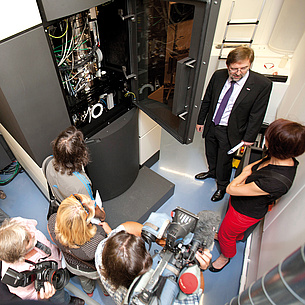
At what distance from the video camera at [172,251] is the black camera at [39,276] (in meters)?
0.59

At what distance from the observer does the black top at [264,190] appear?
121 centimetres

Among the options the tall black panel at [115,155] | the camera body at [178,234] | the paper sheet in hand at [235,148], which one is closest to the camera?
the camera body at [178,234]

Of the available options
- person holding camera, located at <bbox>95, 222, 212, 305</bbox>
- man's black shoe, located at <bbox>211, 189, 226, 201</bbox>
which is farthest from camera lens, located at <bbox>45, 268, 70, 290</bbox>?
man's black shoe, located at <bbox>211, 189, 226, 201</bbox>

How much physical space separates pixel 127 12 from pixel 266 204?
173cm

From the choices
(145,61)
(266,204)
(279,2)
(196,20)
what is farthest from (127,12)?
(279,2)

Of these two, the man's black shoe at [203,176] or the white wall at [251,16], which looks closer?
the man's black shoe at [203,176]

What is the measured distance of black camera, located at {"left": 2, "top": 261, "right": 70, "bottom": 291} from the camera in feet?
3.17

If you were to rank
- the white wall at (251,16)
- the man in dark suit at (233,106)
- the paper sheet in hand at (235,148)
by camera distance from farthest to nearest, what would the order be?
the white wall at (251,16) → the paper sheet in hand at (235,148) → the man in dark suit at (233,106)

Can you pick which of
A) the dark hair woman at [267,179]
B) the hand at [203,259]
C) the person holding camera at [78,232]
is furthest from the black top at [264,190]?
the person holding camera at [78,232]

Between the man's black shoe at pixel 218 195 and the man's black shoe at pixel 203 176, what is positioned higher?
the man's black shoe at pixel 218 195

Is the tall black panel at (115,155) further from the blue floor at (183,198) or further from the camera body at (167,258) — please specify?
the camera body at (167,258)

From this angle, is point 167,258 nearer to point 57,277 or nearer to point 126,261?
point 126,261

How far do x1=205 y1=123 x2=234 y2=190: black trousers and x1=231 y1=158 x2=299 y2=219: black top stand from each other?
0.67 metres

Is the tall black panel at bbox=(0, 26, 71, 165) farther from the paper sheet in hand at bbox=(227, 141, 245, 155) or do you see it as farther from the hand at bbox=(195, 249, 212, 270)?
the paper sheet in hand at bbox=(227, 141, 245, 155)
